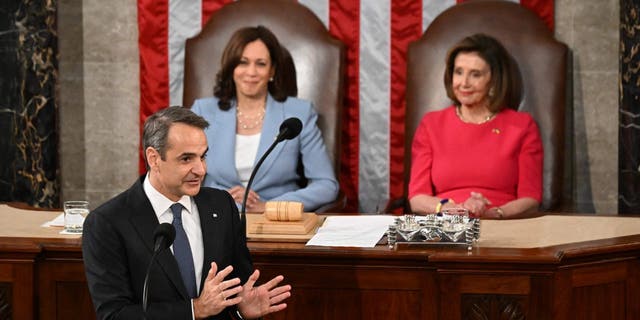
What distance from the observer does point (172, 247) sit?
321 cm

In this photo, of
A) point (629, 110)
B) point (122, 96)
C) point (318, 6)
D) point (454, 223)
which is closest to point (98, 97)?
point (122, 96)

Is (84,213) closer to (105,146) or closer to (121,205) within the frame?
(121,205)

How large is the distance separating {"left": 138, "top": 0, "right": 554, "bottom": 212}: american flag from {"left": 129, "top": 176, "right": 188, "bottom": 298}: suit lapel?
9.35ft

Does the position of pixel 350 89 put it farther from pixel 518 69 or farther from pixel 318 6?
pixel 518 69

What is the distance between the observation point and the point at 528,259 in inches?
134

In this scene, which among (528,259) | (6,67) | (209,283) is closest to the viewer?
(209,283)

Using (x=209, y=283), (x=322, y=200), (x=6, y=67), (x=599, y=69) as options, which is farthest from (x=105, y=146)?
(x=209, y=283)

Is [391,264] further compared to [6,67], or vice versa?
[6,67]

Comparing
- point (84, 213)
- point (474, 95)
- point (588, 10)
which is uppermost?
point (588, 10)

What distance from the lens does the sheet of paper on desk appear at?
12.3ft

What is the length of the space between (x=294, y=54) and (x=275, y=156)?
62 cm

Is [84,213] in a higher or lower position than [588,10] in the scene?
lower

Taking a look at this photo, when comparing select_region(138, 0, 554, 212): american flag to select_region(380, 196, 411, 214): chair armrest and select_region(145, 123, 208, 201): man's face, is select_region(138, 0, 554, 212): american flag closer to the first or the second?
select_region(380, 196, 411, 214): chair armrest

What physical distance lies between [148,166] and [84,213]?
0.82m
